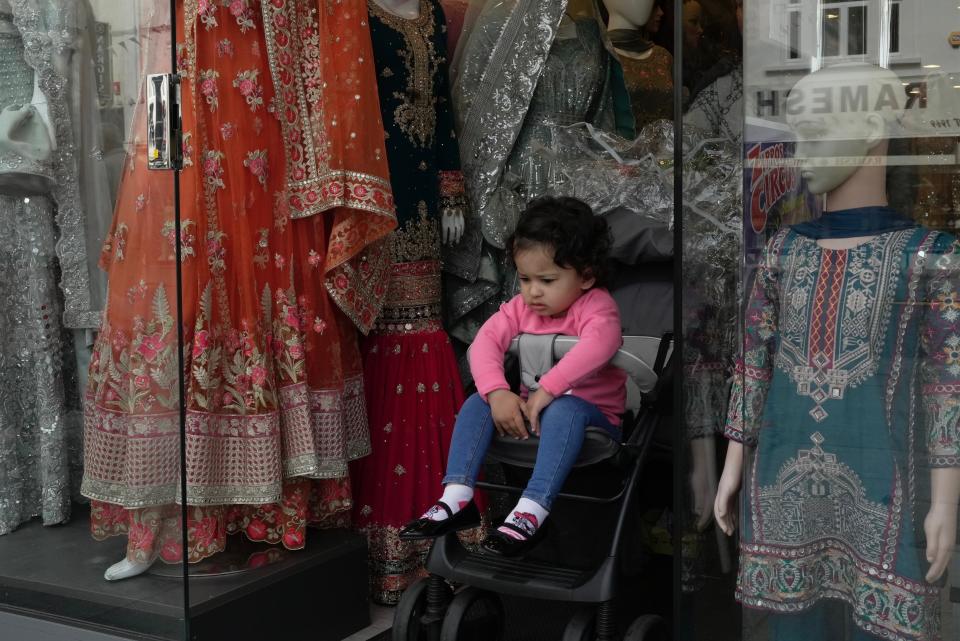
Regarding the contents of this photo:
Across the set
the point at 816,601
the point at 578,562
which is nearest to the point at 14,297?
the point at 578,562

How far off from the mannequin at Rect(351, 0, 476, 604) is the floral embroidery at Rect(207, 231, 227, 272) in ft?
1.96

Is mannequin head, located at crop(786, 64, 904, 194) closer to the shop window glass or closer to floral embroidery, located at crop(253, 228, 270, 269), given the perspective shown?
the shop window glass

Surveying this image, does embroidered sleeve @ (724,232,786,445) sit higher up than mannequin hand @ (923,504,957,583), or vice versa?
embroidered sleeve @ (724,232,786,445)

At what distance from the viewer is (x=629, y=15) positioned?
3496 mm

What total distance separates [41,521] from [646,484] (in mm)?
1485

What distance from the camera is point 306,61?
278 centimetres

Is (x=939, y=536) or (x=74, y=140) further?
(x=74, y=140)

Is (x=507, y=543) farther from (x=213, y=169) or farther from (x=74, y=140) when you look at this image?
(x=74, y=140)

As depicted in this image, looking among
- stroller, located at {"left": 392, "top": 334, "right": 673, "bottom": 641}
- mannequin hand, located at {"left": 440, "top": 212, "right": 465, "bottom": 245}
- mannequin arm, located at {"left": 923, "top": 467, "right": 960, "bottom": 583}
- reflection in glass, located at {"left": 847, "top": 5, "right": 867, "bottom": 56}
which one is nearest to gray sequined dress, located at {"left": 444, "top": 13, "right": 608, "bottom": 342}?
mannequin hand, located at {"left": 440, "top": 212, "right": 465, "bottom": 245}

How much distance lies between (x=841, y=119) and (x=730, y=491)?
651 mm

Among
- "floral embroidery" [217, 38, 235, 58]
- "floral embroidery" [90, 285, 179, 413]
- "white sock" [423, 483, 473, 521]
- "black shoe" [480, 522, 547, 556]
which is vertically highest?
"floral embroidery" [217, 38, 235, 58]

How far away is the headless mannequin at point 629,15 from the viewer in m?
3.48

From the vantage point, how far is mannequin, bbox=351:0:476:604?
3.04 metres

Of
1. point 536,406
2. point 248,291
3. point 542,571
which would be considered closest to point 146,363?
point 248,291
